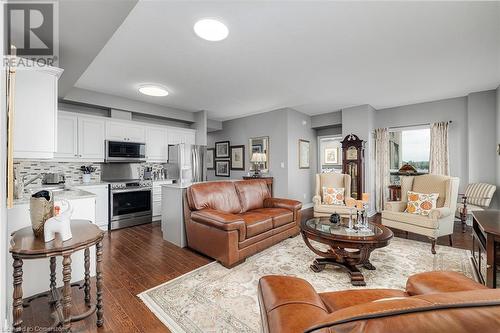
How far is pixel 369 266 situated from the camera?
262 cm

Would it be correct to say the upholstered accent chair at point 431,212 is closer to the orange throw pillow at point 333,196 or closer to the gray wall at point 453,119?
the orange throw pillow at point 333,196

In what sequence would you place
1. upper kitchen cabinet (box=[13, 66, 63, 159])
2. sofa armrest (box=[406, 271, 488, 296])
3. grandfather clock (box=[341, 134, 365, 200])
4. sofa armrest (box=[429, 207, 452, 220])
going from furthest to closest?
grandfather clock (box=[341, 134, 365, 200]), sofa armrest (box=[429, 207, 452, 220]), upper kitchen cabinet (box=[13, 66, 63, 159]), sofa armrest (box=[406, 271, 488, 296])

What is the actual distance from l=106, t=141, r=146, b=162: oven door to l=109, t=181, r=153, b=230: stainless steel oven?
22.8 inches

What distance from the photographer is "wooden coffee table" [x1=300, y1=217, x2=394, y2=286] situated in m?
2.35

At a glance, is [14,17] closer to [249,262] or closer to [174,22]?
[174,22]

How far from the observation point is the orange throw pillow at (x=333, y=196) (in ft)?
14.3

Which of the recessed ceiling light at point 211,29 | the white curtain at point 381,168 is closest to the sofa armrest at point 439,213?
the white curtain at point 381,168

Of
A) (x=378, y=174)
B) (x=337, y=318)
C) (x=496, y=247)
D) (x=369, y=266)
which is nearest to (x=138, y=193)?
(x=369, y=266)

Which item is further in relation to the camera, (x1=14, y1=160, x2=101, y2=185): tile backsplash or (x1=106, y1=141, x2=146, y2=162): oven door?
(x1=106, y1=141, x2=146, y2=162): oven door

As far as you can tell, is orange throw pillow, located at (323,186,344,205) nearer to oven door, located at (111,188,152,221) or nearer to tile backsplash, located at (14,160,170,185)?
oven door, located at (111,188,152,221)

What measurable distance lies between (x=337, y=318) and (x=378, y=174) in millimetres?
5787

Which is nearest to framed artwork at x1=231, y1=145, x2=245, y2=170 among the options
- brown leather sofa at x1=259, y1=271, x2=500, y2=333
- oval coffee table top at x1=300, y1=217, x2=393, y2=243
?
oval coffee table top at x1=300, y1=217, x2=393, y2=243

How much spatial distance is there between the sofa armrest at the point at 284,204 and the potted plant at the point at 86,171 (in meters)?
3.52

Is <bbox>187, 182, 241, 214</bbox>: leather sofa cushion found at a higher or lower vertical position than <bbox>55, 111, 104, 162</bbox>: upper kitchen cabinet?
lower
